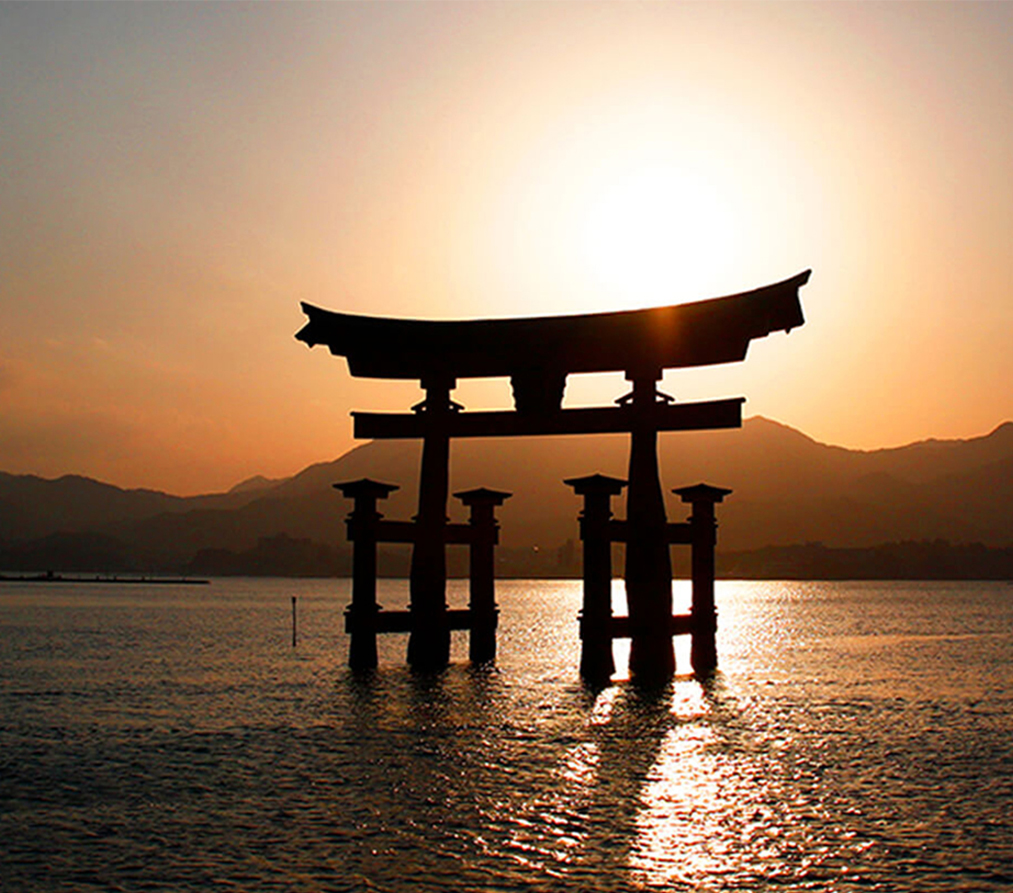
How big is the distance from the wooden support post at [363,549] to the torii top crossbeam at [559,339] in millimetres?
2612

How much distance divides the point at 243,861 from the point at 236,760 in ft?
17.7

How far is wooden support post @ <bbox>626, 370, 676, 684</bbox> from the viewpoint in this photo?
20141 mm

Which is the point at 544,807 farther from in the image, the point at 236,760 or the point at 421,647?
the point at 421,647

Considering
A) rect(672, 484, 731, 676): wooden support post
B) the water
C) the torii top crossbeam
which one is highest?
the torii top crossbeam

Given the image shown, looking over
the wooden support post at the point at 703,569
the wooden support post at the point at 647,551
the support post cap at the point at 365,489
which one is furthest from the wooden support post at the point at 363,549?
the wooden support post at the point at 703,569

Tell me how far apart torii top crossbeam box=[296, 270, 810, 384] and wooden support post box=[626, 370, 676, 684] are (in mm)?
858

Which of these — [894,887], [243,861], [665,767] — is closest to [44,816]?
[243,861]

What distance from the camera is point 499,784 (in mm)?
12945

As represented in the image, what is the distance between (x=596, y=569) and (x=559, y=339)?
4.65 metres

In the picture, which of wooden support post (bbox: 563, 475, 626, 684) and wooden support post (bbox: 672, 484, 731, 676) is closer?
wooden support post (bbox: 563, 475, 626, 684)

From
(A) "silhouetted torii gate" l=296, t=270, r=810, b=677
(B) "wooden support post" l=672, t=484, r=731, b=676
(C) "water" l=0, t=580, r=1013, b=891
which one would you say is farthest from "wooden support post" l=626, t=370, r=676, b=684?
(B) "wooden support post" l=672, t=484, r=731, b=676

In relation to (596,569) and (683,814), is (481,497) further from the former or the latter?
(683,814)

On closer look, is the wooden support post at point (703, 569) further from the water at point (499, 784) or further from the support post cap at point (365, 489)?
the support post cap at point (365, 489)

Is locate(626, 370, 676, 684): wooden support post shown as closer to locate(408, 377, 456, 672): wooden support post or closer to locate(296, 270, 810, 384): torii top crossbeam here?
locate(296, 270, 810, 384): torii top crossbeam
